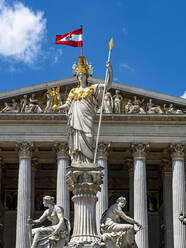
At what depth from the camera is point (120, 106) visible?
56094 millimetres

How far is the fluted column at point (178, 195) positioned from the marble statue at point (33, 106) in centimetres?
1232

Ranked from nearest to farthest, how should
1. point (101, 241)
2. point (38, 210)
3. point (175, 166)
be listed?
point (101, 241) < point (175, 166) < point (38, 210)

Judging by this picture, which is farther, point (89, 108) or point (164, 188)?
point (164, 188)

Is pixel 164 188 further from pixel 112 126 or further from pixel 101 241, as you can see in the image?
pixel 101 241

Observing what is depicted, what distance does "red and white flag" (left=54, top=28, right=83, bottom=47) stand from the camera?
90.8ft

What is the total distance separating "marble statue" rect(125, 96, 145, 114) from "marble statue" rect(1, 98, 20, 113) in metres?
9.53

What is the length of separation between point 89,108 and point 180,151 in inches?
1441

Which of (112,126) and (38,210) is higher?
(112,126)

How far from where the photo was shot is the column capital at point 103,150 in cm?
5344

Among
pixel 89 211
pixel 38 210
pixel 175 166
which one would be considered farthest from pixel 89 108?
pixel 38 210

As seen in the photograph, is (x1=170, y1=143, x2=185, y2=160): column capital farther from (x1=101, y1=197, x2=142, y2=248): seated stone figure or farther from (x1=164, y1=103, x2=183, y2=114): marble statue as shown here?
(x1=101, y1=197, x2=142, y2=248): seated stone figure

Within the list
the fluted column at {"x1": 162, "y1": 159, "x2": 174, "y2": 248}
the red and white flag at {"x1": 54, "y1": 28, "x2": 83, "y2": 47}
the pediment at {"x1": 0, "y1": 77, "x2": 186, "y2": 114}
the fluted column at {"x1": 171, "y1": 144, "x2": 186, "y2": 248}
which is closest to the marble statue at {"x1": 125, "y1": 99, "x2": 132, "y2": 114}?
the pediment at {"x1": 0, "y1": 77, "x2": 186, "y2": 114}

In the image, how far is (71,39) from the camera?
2809 centimetres

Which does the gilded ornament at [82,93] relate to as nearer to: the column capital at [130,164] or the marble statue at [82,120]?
the marble statue at [82,120]
